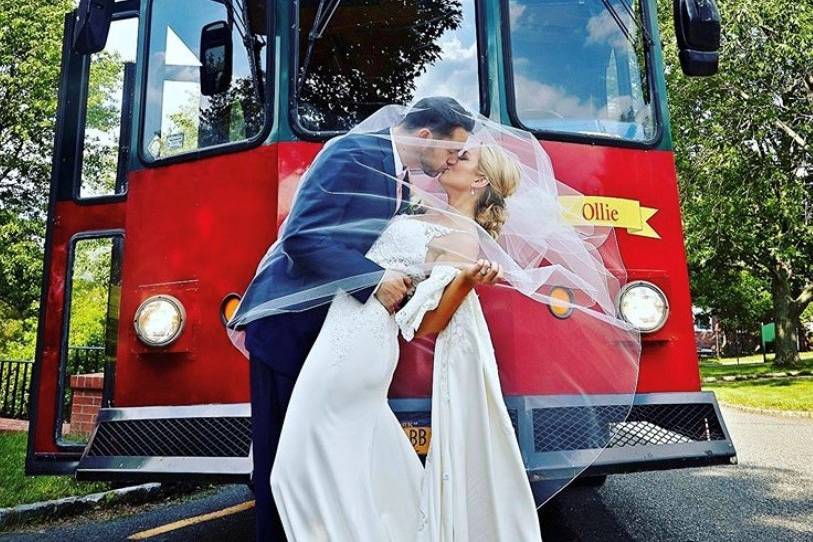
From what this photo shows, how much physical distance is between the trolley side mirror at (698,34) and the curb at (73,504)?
5046 millimetres

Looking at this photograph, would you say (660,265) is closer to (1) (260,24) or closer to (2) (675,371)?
(2) (675,371)

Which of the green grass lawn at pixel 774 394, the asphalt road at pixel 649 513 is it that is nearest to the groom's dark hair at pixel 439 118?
the asphalt road at pixel 649 513

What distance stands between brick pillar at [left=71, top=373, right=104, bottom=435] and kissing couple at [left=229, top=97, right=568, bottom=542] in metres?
2.75

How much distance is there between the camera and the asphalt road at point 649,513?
4254 millimetres

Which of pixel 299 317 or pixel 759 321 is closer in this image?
pixel 299 317

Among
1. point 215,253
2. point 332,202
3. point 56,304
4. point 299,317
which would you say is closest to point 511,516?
point 299,317

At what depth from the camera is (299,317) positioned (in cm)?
236

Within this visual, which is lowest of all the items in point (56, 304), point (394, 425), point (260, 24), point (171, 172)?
point (394, 425)

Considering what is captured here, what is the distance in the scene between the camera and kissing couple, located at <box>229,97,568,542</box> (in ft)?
6.98

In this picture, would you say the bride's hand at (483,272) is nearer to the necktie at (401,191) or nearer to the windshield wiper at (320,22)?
the necktie at (401,191)

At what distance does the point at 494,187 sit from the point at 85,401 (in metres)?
3.78

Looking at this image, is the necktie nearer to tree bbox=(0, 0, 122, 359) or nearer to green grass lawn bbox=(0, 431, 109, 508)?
green grass lawn bbox=(0, 431, 109, 508)

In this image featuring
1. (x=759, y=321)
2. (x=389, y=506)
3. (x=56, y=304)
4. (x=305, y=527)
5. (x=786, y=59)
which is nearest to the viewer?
(x=305, y=527)

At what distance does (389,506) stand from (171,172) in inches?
85.7
